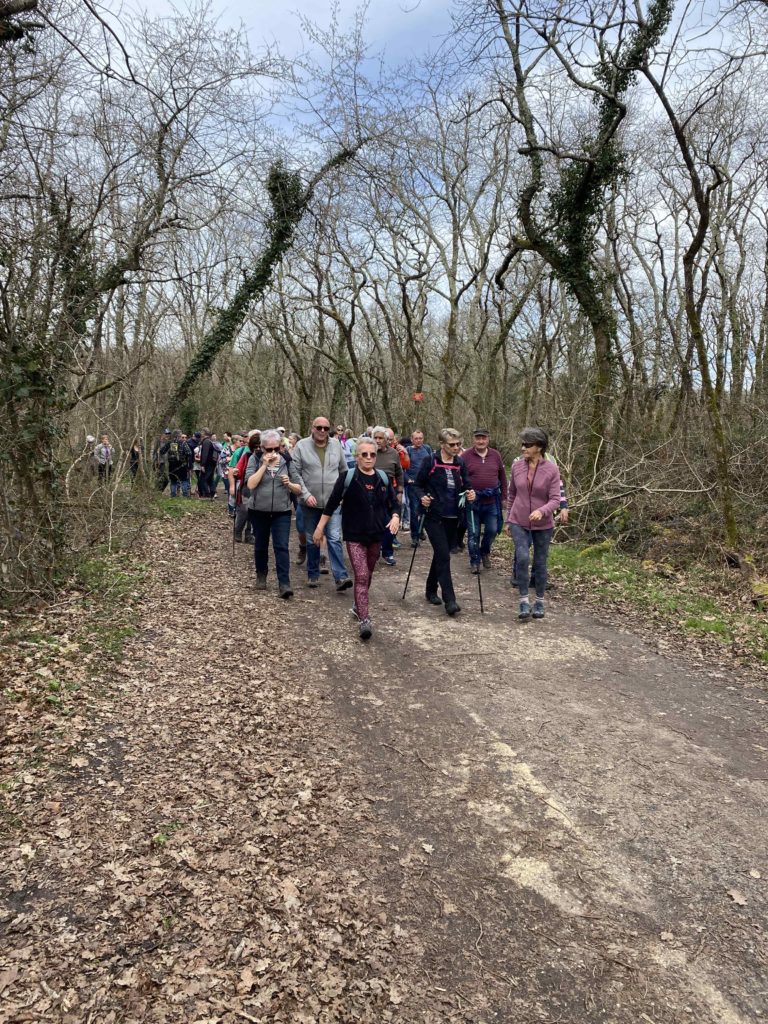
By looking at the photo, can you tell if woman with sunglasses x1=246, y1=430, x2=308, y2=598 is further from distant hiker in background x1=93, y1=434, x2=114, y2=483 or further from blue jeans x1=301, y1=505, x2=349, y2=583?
distant hiker in background x1=93, y1=434, x2=114, y2=483

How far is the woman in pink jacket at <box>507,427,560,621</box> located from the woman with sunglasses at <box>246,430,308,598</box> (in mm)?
2793

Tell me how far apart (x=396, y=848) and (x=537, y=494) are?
476cm

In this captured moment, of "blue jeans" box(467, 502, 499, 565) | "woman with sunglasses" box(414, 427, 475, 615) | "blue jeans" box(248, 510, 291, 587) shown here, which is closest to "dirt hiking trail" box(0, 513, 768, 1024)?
"woman with sunglasses" box(414, 427, 475, 615)

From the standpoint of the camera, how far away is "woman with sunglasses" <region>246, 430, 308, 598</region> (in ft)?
26.7

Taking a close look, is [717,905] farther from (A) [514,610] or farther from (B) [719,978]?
(A) [514,610]

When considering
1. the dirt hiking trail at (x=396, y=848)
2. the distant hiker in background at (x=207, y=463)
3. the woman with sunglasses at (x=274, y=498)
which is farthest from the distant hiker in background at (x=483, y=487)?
the distant hiker in background at (x=207, y=463)

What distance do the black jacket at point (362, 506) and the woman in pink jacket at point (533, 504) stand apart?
5.53ft

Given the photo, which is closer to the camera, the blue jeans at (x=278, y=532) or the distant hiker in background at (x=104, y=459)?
the blue jeans at (x=278, y=532)

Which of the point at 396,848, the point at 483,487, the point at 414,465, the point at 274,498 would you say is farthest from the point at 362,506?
the point at 414,465

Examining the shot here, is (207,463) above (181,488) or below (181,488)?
above

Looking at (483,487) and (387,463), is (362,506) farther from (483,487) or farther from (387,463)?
(387,463)

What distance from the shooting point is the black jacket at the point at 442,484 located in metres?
7.73

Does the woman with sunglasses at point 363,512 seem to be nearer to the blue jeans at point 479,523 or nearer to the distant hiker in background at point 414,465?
the blue jeans at point 479,523

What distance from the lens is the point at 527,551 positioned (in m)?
7.57
